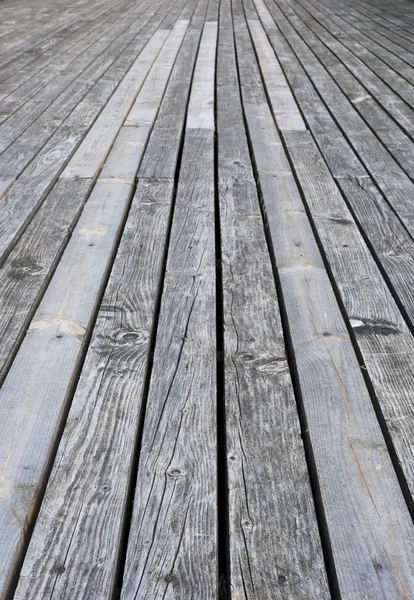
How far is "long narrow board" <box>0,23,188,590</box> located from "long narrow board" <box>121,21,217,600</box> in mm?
173

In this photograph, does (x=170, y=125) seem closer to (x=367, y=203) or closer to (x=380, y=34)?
(x=367, y=203)

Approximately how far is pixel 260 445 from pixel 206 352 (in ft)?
1.05

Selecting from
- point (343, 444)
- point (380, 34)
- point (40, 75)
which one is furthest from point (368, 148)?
point (380, 34)

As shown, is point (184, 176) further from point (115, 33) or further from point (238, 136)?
point (115, 33)

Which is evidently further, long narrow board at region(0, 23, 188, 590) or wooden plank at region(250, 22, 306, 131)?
wooden plank at region(250, 22, 306, 131)

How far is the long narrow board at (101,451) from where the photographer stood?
1.03 m

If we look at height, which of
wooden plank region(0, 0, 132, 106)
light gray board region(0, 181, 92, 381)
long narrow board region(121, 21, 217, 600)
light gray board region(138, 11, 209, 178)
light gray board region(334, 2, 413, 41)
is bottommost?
light gray board region(334, 2, 413, 41)

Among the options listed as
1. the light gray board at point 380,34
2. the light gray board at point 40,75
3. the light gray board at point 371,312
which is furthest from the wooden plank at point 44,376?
the light gray board at point 380,34

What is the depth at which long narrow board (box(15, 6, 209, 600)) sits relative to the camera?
1.03 m

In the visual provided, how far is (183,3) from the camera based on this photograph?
23.8 feet

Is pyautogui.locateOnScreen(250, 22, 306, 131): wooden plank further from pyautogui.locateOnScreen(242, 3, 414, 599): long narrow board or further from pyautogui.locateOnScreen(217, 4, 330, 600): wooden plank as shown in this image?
pyautogui.locateOnScreen(242, 3, 414, 599): long narrow board

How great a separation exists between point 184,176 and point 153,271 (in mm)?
778

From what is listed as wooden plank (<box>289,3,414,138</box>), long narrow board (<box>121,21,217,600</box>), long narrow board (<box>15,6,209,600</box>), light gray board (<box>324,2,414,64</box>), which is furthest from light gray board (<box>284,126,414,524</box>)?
light gray board (<box>324,2,414,64</box>)

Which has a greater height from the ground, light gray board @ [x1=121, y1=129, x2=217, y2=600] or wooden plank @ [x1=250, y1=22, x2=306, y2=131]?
light gray board @ [x1=121, y1=129, x2=217, y2=600]
